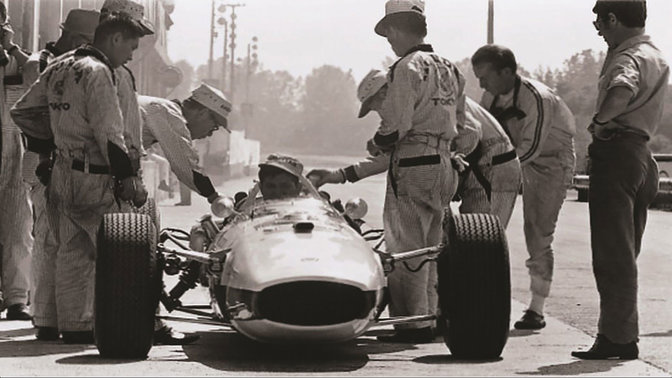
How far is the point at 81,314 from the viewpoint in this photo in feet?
27.9

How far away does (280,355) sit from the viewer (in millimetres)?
7645

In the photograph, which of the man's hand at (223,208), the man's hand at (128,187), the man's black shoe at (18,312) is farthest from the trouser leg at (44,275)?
the man's black shoe at (18,312)

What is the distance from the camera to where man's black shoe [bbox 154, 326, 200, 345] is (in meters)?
8.50

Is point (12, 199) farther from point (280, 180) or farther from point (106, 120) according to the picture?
point (280, 180)

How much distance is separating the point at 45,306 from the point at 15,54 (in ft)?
8.11

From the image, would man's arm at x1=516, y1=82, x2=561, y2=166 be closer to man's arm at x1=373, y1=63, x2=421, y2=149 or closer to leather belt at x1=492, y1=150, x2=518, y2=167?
leather belt at x1=492, y1=150, x2=518, y2=167

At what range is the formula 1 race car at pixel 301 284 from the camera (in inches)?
275

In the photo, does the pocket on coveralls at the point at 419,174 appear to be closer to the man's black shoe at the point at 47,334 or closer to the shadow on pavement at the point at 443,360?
the shadow on pavement at the point at 443,360

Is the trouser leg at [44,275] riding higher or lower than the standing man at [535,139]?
lower

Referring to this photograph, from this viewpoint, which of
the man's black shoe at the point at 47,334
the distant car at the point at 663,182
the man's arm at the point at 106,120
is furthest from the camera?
the distant car at the point at 663,182

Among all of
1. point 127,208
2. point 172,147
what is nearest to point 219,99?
point 172,147

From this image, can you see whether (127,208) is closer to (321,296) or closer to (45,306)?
(45,306)

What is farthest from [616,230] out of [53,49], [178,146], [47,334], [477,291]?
[53,49]

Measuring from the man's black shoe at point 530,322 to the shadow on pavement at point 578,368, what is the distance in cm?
199
